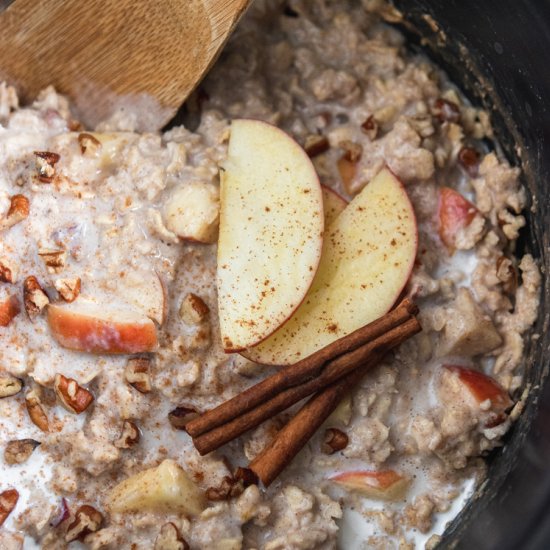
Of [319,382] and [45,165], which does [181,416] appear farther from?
[45,165]

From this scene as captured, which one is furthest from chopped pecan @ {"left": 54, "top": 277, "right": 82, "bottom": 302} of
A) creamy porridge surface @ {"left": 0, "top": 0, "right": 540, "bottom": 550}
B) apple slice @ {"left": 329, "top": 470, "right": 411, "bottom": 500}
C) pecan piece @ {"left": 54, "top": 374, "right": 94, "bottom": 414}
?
apple slice @ {"left": 329, "top": 470, "right": 411, "bottom": 500}

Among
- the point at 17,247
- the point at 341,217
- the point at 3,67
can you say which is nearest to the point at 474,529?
the point at 341,217

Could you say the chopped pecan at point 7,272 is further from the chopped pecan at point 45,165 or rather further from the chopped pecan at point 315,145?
the chopped pecan at point 315,145

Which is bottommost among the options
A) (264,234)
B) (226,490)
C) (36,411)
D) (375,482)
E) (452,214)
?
(36,411)

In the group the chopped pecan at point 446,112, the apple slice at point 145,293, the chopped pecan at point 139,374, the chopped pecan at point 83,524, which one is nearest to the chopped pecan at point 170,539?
the chopped pecan at point 83,524

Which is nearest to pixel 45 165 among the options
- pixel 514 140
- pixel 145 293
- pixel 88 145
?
pixel 88 145

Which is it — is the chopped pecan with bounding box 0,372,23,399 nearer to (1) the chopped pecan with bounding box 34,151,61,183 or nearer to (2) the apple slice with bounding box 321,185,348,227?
(1) the chopped pecan with bounding box 34,151,61,183
